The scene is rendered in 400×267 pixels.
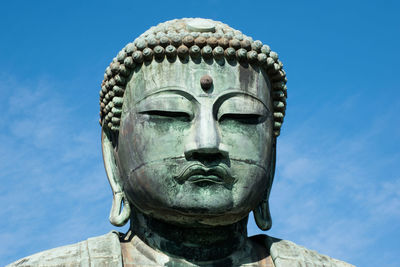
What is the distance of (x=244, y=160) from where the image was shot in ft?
43.1

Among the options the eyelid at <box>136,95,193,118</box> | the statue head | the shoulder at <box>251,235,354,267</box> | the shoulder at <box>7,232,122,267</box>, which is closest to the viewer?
the statue head

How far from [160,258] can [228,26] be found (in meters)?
3.16

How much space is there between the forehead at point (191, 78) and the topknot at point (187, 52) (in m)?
0.11

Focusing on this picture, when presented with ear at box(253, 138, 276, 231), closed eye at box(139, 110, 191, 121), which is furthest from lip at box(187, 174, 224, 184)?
ear at box(253, 138, 276, 231)

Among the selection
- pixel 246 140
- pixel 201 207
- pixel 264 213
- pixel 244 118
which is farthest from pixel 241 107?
pixel 264 213

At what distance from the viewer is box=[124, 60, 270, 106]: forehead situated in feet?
43.6

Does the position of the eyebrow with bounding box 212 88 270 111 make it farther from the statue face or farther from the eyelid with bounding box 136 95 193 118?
the eyelid with bounding box 136 95 193 118

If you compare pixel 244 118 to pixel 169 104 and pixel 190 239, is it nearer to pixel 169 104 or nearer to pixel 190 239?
pixel 169 104

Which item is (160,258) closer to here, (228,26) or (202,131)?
(202,131)

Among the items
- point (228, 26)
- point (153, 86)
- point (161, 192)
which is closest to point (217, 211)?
point (161, 192)

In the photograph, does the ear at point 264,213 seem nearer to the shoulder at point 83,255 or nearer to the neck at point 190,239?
the neck at point 190,239

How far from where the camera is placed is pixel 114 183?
14117mm

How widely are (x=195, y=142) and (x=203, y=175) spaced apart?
1.32 feet

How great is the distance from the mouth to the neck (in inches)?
29.7
